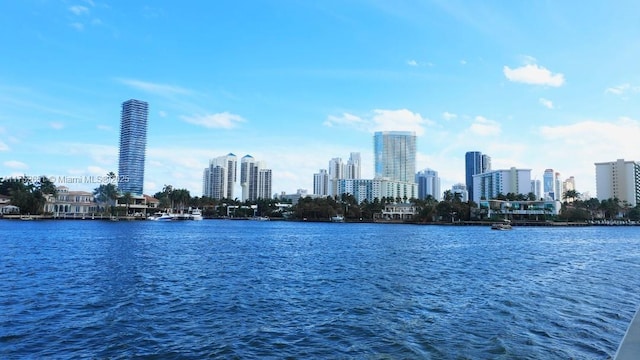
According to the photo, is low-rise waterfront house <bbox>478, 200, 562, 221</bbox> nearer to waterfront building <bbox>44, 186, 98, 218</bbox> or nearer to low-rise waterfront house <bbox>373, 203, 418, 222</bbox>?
low-rise waterfront house <bbox>373, 203, 418, 222</bbox>

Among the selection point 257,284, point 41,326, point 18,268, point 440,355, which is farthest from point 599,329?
point 18,268

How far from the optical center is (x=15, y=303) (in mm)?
17547

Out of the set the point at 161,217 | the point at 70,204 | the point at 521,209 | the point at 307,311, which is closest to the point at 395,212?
the point at 521,209

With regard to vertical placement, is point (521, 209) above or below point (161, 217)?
above

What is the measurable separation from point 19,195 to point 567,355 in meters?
150

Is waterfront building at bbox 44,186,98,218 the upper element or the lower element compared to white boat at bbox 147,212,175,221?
upper

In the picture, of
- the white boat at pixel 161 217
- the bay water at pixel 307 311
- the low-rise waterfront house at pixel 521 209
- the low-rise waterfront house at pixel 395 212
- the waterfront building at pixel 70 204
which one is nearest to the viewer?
the bay water at pixel 307 311

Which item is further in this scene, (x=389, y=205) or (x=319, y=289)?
(x=389, y=205)

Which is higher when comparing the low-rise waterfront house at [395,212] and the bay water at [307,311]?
the low-rise waterfront house at [395,212]

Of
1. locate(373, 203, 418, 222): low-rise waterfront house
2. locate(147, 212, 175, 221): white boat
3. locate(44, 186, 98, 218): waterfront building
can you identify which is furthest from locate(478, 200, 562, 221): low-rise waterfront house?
locate(44, 186, 98, 218): waterfront building

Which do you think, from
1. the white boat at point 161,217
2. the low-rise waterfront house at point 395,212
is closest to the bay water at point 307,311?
the white boat at point 161,217

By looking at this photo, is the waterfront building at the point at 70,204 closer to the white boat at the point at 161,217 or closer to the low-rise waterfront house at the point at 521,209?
the white boat at the point at 161,217

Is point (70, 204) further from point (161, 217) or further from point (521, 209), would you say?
point (521, 209)

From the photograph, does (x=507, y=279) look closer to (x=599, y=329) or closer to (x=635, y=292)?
(x=635, y=292)
